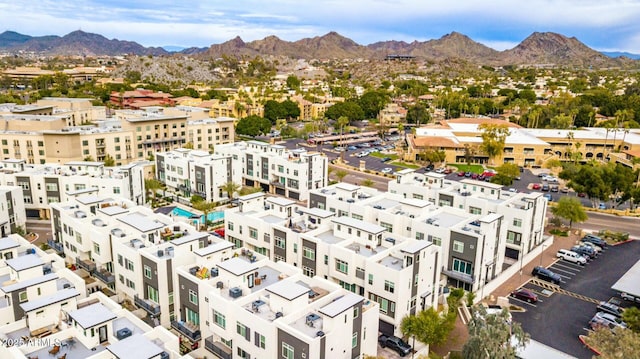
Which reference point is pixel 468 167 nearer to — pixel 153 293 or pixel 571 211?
pixel 571 211

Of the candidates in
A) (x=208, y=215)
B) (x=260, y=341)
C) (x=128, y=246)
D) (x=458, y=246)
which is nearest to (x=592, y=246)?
(x=458, y=246)

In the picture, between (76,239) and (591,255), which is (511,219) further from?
(76,239)

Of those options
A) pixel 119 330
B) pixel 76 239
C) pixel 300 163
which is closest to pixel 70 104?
pixel 300 163

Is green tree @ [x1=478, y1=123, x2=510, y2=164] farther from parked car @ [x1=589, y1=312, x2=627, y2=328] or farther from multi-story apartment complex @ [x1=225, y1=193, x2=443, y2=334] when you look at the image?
multi-story apartment complex @ [x1=225, y1=193, x2=443, y2=334]

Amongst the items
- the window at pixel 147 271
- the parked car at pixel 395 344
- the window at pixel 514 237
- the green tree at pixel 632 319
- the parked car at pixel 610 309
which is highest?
the window at pixel 147 271

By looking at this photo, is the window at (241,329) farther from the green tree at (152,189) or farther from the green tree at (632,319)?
the green tree at (152,189)

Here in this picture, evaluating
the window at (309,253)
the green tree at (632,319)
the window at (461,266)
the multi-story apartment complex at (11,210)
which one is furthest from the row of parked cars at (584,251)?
the multi-story apartment complex at (11,210)

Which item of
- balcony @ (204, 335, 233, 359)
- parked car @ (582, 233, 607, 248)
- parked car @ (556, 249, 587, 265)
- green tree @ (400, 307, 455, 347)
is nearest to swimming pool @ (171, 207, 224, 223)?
balcony @ (204, 335, 233, 359)
